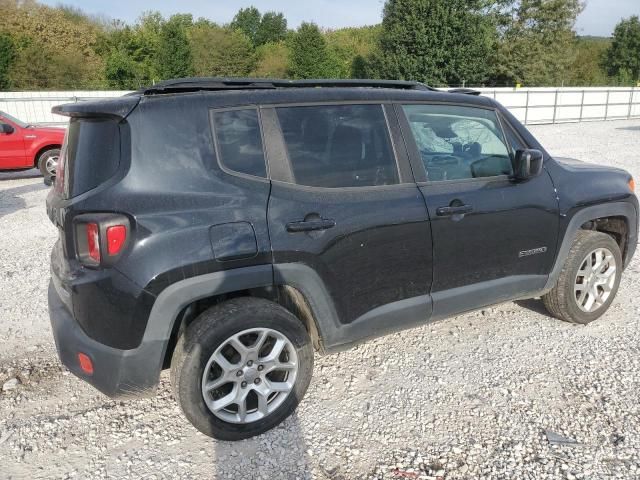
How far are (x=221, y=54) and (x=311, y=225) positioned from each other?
1858 inches

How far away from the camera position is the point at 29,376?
3500 mm

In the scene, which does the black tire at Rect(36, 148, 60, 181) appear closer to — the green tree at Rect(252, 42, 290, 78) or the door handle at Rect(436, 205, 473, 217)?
the door handle at Rect(436, 205, 473, 217)

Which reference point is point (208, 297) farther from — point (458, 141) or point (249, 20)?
point (249, 20)

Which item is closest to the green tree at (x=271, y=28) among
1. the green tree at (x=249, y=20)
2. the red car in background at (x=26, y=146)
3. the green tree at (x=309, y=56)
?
the green tree at (x=249, y=20)

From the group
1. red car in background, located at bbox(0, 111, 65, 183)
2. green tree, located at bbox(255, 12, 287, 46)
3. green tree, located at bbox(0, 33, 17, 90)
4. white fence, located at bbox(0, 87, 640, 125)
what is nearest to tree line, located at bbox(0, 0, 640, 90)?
green tree, located at bbox(0, 33, 17, 90)

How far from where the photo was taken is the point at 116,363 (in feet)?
8.42

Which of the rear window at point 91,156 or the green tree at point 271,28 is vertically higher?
the green tree at point 271,28

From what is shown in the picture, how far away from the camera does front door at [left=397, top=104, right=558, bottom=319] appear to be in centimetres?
326

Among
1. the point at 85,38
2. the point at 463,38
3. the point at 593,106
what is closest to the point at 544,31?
the point at 463,38

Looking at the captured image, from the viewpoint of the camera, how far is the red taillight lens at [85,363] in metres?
2.63

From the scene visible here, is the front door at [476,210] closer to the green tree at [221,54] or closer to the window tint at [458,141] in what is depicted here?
the window tint at [458,141]

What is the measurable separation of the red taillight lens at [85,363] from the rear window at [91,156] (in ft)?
2.60

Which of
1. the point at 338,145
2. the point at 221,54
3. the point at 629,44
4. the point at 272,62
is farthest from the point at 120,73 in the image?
the point at 629,44

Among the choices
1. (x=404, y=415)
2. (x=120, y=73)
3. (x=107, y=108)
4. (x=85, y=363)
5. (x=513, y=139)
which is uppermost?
(x=120, y=73)
